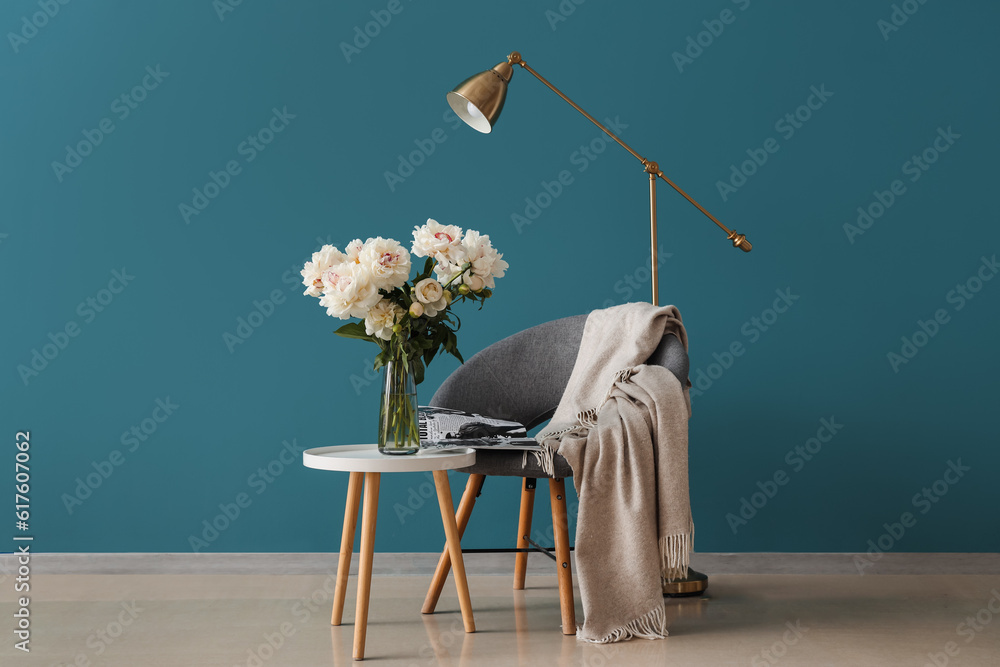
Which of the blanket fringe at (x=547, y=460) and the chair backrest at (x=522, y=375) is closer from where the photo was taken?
the blanket fringe at (x=547, y=460)

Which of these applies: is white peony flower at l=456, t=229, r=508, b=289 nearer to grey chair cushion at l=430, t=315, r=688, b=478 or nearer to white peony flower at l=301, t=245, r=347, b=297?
white peony flower at l=301, t=245, r=347, b=297

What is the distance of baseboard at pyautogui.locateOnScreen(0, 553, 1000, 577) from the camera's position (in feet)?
8.92

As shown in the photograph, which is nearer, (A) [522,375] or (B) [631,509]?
(B) [631,509]

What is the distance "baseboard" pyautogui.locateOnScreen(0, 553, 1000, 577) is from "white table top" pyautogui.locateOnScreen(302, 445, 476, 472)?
0.80 metres

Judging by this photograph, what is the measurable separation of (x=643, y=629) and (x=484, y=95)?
4.61 ft

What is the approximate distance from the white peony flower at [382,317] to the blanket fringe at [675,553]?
0.78 meters

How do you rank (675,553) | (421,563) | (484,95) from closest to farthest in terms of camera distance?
(675,553) → (484,95) → (421,563)

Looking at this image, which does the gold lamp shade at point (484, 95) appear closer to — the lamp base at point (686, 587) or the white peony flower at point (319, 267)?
the white peony flower at point (319, 267)

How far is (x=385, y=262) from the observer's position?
1912mm

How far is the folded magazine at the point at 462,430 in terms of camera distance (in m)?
2.20

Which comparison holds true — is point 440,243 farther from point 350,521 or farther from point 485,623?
point 485,623

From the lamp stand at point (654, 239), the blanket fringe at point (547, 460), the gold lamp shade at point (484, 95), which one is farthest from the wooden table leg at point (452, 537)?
the gold lamp shade at point (484, 95)

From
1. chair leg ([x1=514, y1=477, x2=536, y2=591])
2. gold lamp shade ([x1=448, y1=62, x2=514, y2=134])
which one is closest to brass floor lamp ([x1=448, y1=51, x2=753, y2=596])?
gold lamp shade ([x1=448, y1=62, x2=514, y2=134])

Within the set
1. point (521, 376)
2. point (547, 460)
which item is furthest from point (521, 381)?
point (547, 460)
